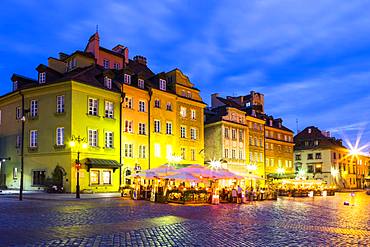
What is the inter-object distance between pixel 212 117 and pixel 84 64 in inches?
825

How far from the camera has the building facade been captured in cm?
8081

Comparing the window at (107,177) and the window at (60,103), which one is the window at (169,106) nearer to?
the window at (107,177)

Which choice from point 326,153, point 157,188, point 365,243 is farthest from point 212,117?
point 365,243

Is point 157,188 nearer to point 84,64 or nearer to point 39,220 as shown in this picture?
point 39,220

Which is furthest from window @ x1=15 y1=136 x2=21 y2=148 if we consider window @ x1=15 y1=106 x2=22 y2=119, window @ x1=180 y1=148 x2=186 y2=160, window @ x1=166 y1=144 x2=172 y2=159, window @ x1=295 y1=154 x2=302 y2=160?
window @ x1=295 y1=154 x2=302 y2=160

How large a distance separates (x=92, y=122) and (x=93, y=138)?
1529 millimetres

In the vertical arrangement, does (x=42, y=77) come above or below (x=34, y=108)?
above

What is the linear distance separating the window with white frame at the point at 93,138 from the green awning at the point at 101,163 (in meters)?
1.67

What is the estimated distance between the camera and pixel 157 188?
30.0 metres

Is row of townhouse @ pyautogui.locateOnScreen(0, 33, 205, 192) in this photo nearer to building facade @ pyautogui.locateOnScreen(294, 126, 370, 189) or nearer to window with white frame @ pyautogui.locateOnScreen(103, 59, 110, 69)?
window with white frame @ pyautogui.locateOnScreen(103, 59, 110, 69)

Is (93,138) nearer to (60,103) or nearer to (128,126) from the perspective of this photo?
(60,103)

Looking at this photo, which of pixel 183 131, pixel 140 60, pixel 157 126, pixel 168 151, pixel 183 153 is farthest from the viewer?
pixel 140 60

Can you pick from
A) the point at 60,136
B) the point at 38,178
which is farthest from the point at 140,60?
the point at 38,178

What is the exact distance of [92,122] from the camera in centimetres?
3888
